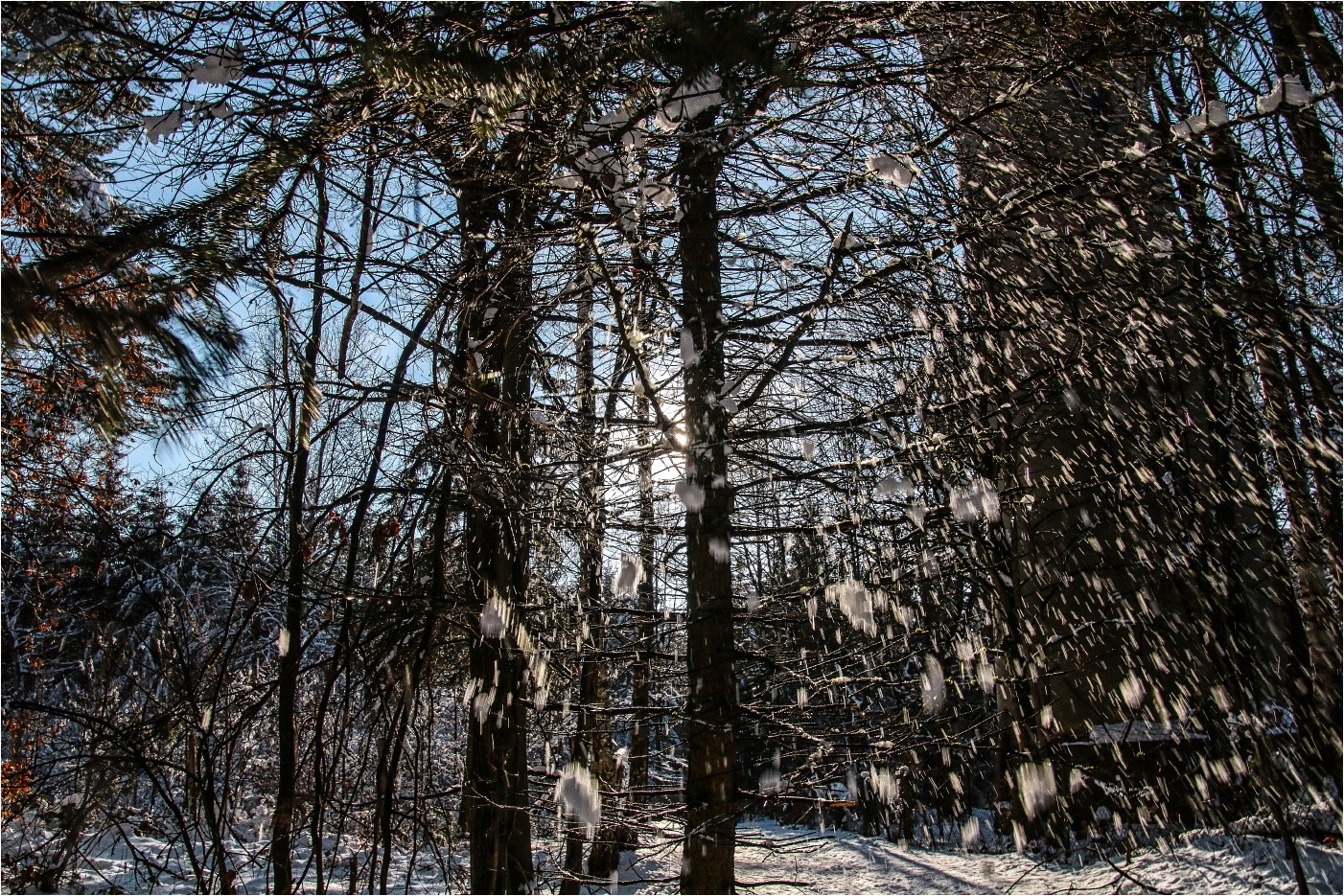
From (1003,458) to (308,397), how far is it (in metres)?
2.20

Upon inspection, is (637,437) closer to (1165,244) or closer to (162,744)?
(1165,244)

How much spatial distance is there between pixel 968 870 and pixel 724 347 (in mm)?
5276

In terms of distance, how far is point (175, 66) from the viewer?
5.08ft

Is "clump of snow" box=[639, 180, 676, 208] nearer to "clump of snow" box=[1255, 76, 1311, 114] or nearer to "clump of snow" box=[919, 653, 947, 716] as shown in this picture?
"clump of snow" box=[1255, 76, 1311, 114]

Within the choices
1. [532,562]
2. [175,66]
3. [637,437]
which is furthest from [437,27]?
[532,562]

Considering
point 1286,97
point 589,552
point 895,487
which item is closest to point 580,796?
point 589,552

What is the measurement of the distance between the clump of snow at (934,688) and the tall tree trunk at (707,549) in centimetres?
58

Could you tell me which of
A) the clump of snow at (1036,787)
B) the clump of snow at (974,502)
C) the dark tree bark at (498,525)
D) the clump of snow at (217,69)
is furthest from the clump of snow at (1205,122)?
the clump of snow at (1036,787)

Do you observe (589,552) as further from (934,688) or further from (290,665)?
(934,688)

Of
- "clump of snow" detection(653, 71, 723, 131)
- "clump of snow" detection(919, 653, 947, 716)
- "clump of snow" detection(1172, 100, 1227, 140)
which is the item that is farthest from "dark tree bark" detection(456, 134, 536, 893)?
"clump of snow" detection(1172, 100, 1227, 140)

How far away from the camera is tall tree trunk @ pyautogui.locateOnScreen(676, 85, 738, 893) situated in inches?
82.8

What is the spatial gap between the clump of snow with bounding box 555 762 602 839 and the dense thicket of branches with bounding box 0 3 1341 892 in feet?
0.05

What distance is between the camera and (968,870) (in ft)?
18.7

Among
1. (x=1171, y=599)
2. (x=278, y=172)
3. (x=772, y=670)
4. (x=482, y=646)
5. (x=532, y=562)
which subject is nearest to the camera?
(x=278, y=172)
